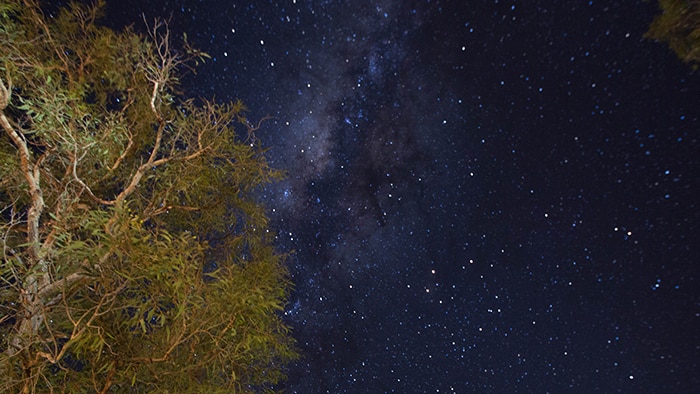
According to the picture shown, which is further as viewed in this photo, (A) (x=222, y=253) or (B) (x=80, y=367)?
(A) (x=222, y=253)

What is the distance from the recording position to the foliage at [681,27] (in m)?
2.57

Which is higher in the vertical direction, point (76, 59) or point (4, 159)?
point (76, 59)

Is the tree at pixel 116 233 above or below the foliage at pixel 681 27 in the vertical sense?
below

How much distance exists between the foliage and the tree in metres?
3.46

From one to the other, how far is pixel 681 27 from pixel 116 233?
402 centimetres

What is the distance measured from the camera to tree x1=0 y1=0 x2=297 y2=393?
232 centimetres

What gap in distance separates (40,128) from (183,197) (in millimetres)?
1652

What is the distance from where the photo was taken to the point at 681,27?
2646mm

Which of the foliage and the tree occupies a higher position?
the foliage

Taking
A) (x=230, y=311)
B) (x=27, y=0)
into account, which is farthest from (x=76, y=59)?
(x=230, y=311)

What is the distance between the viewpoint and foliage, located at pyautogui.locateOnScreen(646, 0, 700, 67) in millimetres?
2566

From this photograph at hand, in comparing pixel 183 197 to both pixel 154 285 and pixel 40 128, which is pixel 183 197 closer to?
pixel 40 128

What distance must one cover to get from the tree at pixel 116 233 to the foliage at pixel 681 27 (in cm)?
346

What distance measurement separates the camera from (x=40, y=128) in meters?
2.64
